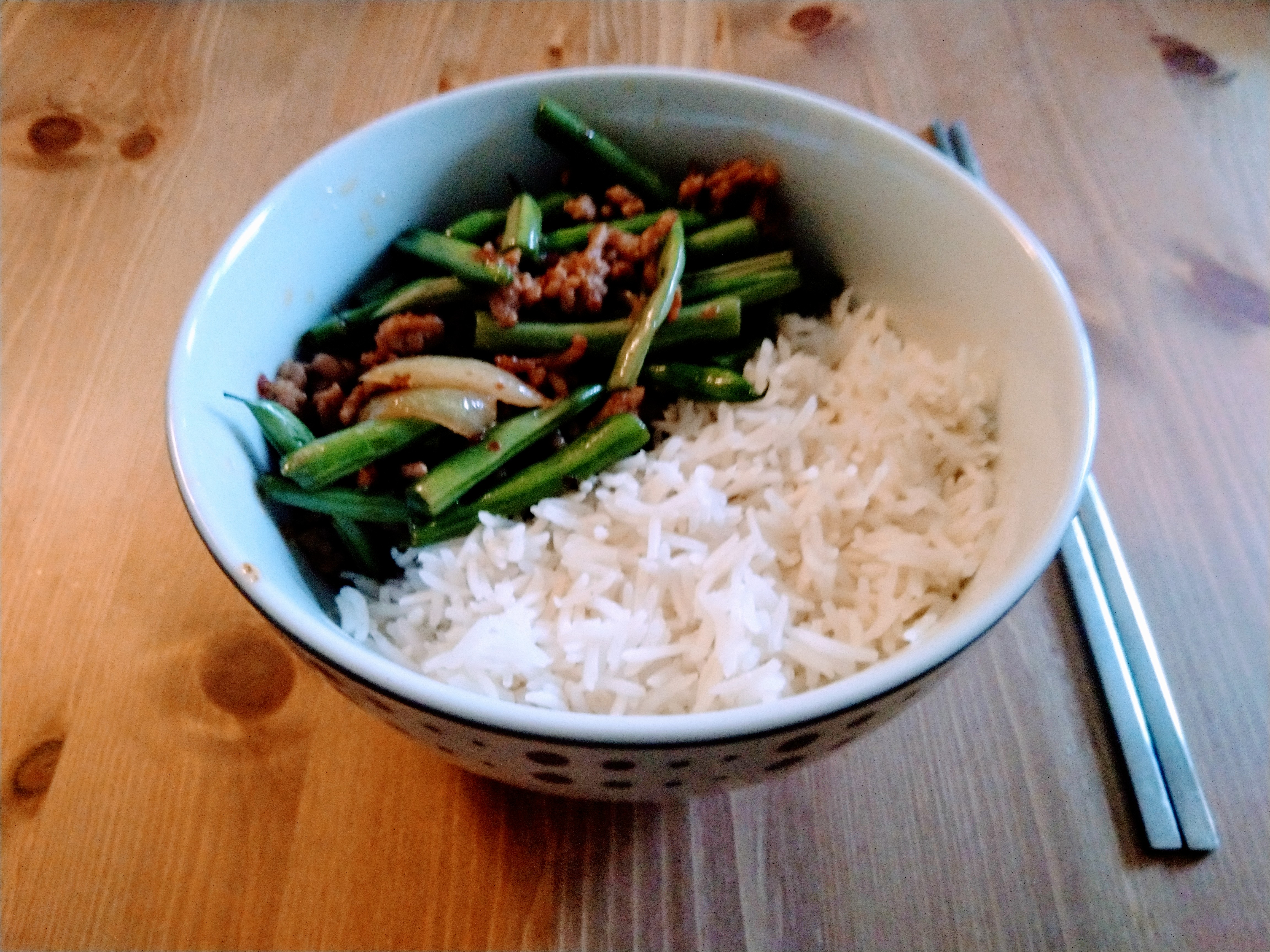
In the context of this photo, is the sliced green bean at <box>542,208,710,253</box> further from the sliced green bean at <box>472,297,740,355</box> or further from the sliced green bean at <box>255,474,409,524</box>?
the sliced green bean at <box>255,474,409,524</box>

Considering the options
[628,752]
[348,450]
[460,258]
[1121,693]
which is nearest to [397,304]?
[460,258]

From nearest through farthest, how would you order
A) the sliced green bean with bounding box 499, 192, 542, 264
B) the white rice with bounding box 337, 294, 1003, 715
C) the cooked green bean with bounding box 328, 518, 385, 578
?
1. the white rice with bounding box 337, 294, 1003, 715
2. the cooked green bean with bounding box 328, 518, 385, 578
3. the sliced green bean with bounding box 499, 192, 542, 264

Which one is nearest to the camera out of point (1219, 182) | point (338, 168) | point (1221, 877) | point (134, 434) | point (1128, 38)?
point (1221, 877)

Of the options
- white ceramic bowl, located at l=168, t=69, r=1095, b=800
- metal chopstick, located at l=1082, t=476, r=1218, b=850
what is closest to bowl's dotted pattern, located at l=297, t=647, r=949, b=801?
white ceramic bowl, located at l=168, t=69, r=1095, b=800

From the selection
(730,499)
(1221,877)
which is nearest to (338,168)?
(730,499)

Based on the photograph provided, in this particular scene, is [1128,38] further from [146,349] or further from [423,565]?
[146,349]
